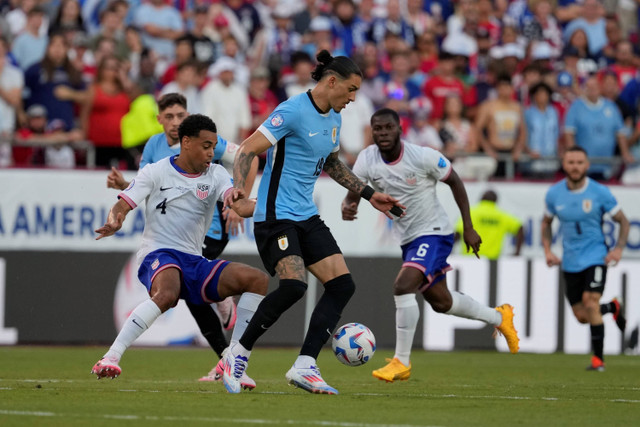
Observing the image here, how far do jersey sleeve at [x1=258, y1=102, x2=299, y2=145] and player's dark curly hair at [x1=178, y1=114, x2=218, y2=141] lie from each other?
1.86ft

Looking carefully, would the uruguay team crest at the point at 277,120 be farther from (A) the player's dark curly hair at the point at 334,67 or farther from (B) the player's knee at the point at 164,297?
(B) the player's knee at the point at 164,297

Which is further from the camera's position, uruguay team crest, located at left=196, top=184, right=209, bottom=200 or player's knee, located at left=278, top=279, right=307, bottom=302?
uruguay team crest, located at left=196, top=184, right=209, bottom=200

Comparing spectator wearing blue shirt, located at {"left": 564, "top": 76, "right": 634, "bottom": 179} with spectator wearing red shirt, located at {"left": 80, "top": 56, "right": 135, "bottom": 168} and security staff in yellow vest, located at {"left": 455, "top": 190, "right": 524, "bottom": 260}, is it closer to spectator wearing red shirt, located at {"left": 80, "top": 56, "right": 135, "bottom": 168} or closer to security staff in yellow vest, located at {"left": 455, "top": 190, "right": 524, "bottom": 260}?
security staff in yellow vest, located at {"left": 455, "top": 190, "right": 524, "bottom": 260}

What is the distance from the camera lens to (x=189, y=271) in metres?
9.59

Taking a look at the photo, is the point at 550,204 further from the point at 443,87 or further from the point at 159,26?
the point at 159,26

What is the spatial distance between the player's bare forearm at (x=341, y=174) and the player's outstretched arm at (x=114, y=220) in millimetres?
1706

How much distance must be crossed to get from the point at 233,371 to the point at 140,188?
5.21ft

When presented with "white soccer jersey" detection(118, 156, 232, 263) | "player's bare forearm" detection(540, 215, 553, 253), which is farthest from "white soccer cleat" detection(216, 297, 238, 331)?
"player's bare forearm" detection(540, 215, 553, 253)

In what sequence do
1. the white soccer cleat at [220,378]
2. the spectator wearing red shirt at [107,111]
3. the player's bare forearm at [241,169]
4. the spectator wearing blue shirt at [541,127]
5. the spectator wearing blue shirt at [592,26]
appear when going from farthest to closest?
the spectator wearing blue shirt at [592,26] → the spectator wearing blue shirt at [541,127] → the spectator wearing red shirt at [107,111] → the white soccer cleat at [220,378] → the player's bare forearm at [241,169]

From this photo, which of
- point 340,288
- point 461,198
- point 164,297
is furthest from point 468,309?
point 164,297

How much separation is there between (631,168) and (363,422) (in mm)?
12357

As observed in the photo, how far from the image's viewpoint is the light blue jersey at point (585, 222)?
1381 cm

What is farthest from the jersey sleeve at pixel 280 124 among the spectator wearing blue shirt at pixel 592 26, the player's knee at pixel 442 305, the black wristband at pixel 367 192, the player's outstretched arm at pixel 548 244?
the spectator wearing blue shirt at pixel 592 26

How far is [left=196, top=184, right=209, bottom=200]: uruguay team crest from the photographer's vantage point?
9.64 metres
